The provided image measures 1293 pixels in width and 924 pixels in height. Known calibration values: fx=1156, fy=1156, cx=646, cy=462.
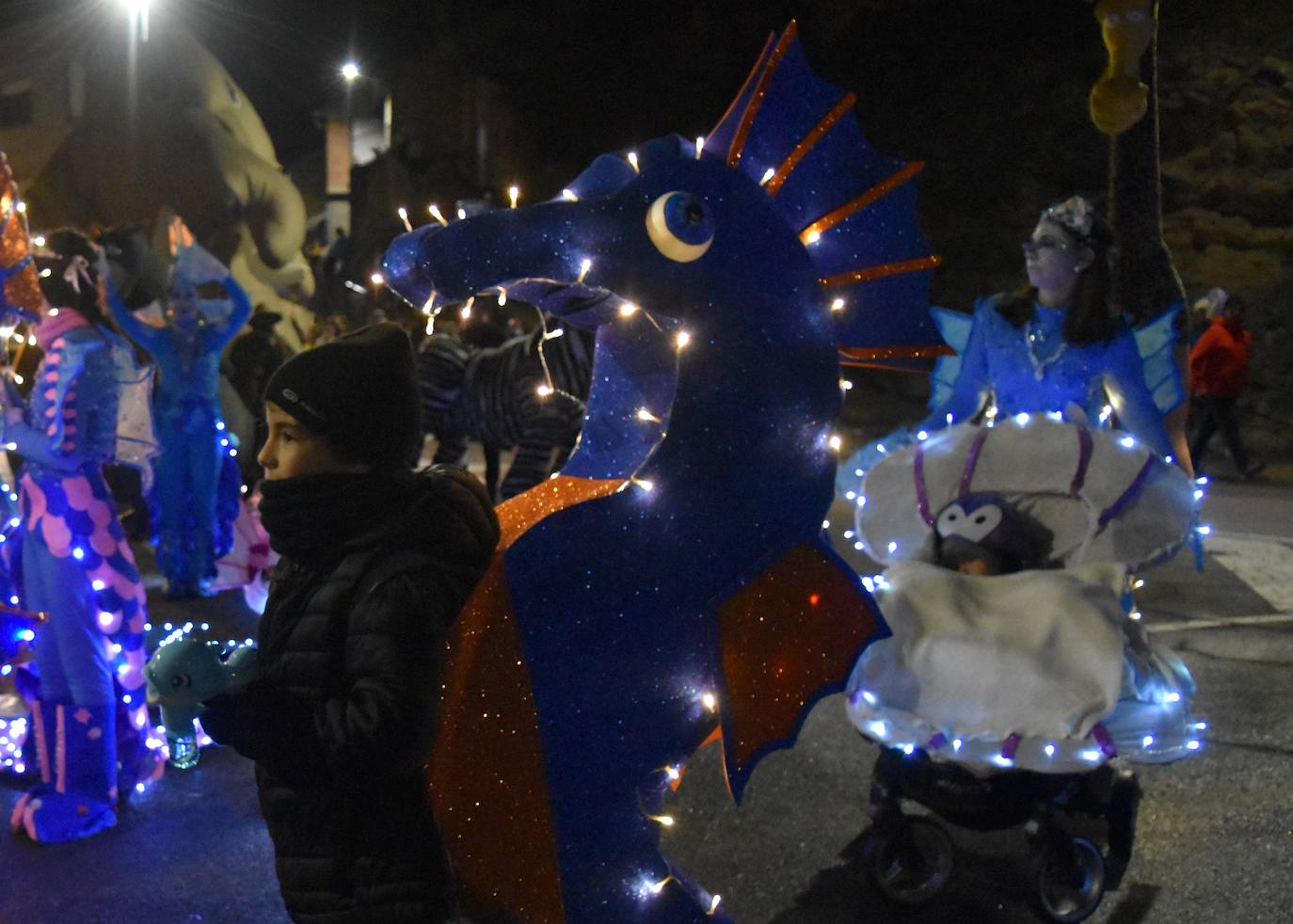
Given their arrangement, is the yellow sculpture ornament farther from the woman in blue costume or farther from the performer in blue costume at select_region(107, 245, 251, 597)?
the performer in blue costume at select_region(107, 245, 251, 597)

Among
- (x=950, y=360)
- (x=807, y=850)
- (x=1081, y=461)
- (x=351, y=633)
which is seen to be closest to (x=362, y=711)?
(x=351, y=633)

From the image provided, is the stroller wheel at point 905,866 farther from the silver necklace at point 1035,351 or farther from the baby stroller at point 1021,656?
the silver necklace at point 1035,351

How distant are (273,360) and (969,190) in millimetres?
14016

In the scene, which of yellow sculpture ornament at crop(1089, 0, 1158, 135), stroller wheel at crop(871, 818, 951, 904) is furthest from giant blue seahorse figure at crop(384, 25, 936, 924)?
yellow sculpture ornament at crop(1089, 0, 1158, 135)

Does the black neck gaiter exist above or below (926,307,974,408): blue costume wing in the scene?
above

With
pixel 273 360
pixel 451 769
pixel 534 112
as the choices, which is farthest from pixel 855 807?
pixel 534 112

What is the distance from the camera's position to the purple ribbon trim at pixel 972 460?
12.4 ft

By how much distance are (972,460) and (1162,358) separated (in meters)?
1.12

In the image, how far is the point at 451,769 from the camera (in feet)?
6.56

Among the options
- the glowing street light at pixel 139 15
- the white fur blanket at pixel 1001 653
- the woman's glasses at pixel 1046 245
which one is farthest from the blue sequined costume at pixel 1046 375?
the glowing street light at pixel 139 15

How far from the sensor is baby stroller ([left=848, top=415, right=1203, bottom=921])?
9.82 ft

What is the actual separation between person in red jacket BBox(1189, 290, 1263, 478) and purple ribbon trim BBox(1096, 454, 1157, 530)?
8769mm

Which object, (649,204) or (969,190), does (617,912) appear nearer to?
(649,204)

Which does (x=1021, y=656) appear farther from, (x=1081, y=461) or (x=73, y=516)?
(x=73, y=516)
